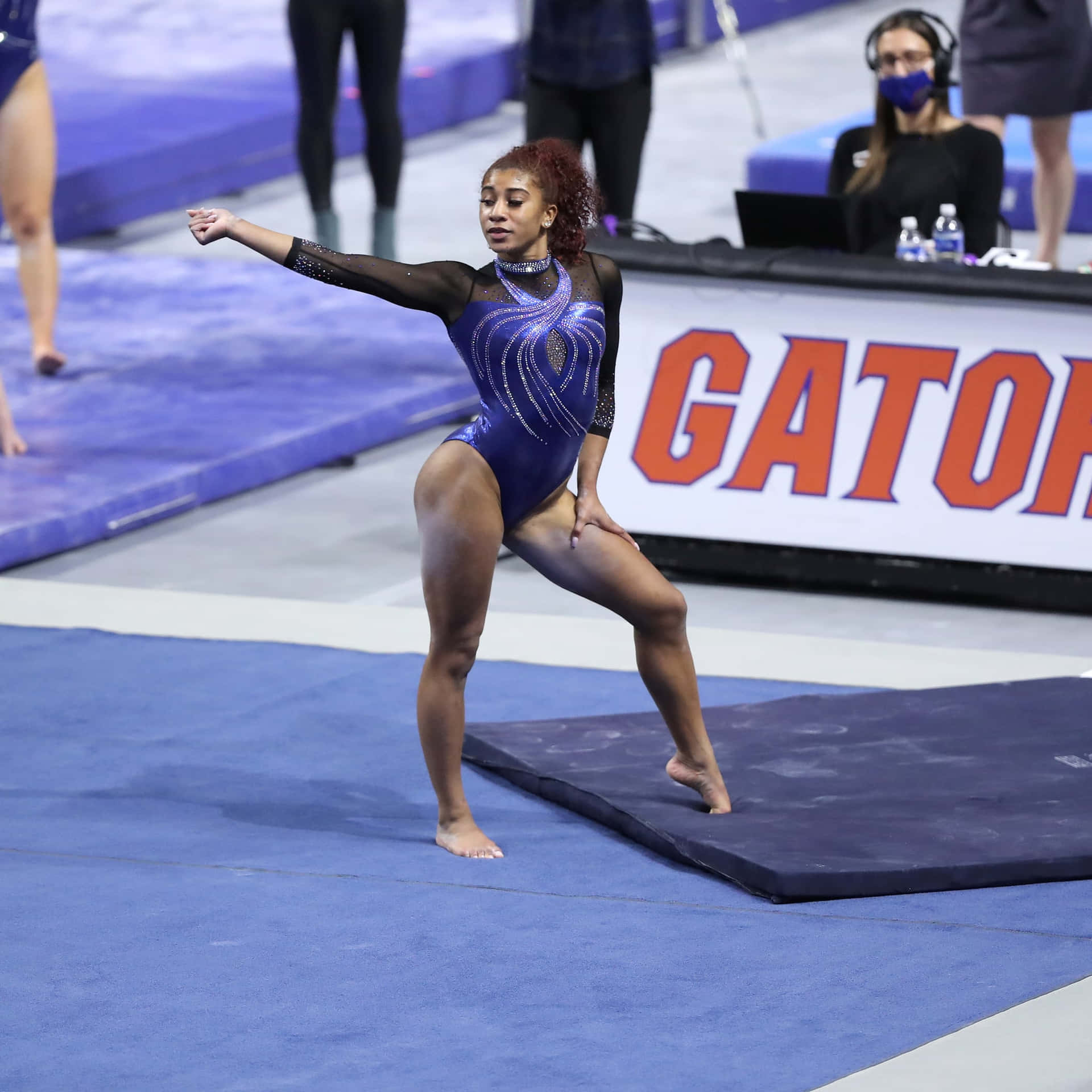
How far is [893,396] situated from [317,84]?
11.7ft

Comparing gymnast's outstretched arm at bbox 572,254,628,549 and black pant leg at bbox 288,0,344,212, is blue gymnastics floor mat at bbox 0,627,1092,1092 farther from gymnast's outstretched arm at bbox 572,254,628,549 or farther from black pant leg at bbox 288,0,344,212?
black pant leg at bbox 288,0,344,212

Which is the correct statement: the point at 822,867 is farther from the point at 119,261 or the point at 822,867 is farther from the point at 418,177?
the point at 418,177

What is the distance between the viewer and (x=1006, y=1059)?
357 centimetres

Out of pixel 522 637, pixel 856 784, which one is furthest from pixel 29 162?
pixel 856 784

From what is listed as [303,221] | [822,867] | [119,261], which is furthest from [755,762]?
[303,221]

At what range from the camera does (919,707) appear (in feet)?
17.5

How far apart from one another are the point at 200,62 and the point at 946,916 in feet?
34.3

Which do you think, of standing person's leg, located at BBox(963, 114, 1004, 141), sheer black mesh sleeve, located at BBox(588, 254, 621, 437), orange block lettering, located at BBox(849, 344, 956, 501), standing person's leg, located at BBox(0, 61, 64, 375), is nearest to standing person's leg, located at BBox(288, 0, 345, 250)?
standing person's leg, located at BBox(0, 61, 64, 375)

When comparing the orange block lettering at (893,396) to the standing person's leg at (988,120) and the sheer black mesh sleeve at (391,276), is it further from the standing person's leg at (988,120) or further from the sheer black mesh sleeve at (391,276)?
the standing person's leg at (988,120)

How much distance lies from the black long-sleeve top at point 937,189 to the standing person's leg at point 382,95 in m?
2.62

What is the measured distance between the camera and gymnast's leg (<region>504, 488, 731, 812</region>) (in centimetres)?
448

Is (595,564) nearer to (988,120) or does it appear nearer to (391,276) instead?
(391,276)

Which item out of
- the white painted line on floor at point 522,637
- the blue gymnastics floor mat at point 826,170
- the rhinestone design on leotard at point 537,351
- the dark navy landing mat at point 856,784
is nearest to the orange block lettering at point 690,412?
the white painted line on floor at point 522,637

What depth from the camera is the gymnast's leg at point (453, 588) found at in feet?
14.4
